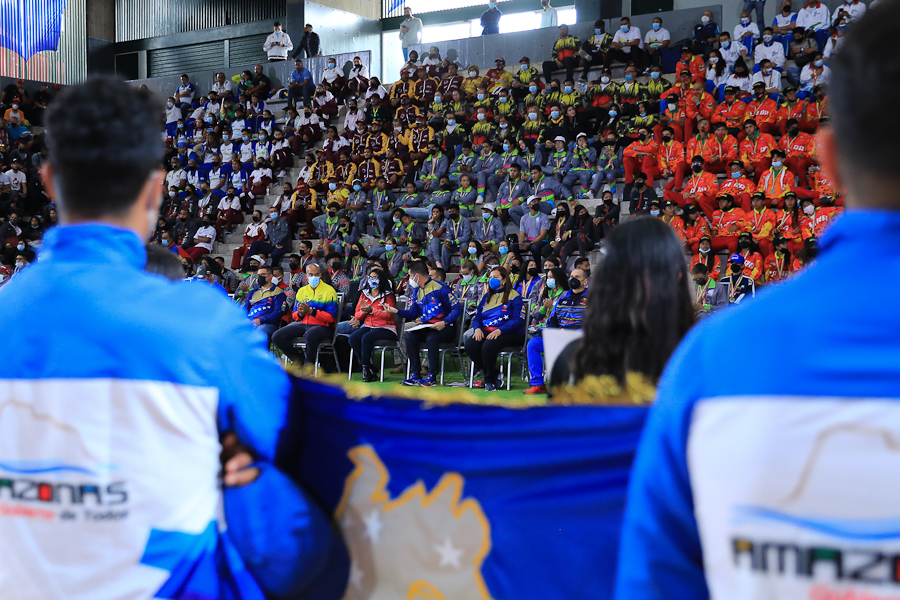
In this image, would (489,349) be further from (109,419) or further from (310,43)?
(310,43)

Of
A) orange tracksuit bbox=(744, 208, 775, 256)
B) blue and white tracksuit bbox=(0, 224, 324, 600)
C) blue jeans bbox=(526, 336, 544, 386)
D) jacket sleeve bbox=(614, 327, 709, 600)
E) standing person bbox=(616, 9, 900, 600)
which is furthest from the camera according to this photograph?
orange tracksuit bbox=(744, 208, 775, 256)

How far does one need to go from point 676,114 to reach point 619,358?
12.3m

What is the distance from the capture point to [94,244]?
150cm

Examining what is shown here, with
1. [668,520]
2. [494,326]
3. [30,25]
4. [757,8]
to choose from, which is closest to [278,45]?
[30,25]

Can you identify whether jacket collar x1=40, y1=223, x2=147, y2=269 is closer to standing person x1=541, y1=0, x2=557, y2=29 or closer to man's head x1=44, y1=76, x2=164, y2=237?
man's head x1=44, y1=76, x2=164, y2=237

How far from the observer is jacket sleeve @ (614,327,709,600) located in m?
1.01

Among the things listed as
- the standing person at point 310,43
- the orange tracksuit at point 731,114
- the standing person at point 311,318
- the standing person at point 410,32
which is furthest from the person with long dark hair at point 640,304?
the standing person at point 310,43

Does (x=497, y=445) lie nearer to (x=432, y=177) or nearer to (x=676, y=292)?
(x=676, y=292)

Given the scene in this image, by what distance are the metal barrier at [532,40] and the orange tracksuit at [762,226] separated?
585cm

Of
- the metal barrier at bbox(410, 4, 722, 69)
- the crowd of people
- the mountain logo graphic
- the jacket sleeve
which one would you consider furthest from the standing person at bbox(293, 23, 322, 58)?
the mountain logo graphic

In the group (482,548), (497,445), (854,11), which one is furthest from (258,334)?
(854,11)

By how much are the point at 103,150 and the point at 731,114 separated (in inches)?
519

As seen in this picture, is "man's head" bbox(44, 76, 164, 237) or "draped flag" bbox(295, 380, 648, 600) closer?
"man's head" bbox(44, 76, 164, 237)

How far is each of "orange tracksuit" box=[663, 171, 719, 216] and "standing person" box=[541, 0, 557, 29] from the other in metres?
8.09
